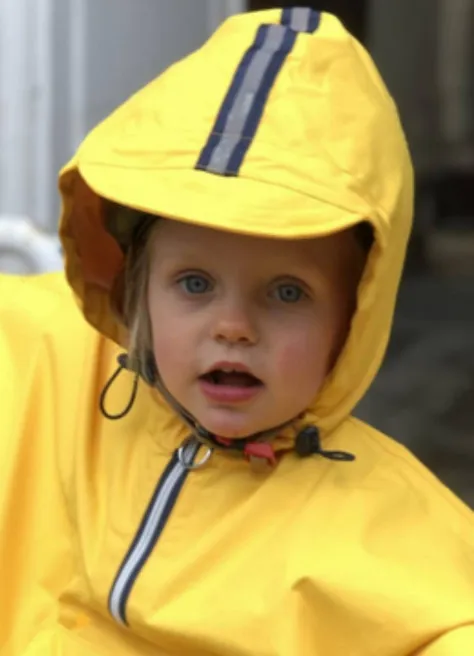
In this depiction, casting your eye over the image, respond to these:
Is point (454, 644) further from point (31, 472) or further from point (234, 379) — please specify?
point (31, 472)

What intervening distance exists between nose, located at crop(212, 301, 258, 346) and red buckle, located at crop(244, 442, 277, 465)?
4.1 inches

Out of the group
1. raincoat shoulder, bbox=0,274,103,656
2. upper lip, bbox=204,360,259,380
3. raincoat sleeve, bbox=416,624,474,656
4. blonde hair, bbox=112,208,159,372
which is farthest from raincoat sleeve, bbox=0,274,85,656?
raincoat sleeve, bbox=416,624,474,656

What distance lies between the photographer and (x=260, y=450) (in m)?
0.91

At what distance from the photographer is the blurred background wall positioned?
1.49 metres

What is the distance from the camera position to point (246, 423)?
2.86 ft

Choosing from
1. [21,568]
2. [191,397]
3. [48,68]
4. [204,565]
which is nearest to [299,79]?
[191,397]

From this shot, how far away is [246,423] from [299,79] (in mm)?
261

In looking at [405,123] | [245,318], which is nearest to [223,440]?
[245,318]

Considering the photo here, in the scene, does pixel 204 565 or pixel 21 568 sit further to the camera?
pixel 21 568

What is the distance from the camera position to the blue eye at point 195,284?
86 centimetres

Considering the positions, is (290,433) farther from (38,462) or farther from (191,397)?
(38,462)

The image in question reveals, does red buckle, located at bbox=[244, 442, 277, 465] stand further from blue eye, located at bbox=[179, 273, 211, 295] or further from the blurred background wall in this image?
the blurred background wall

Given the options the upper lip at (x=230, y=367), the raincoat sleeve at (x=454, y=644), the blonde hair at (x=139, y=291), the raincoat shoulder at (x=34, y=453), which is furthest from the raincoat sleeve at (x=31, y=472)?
the raincoat sleeve at (x=454, y=644)

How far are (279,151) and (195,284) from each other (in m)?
0.13
